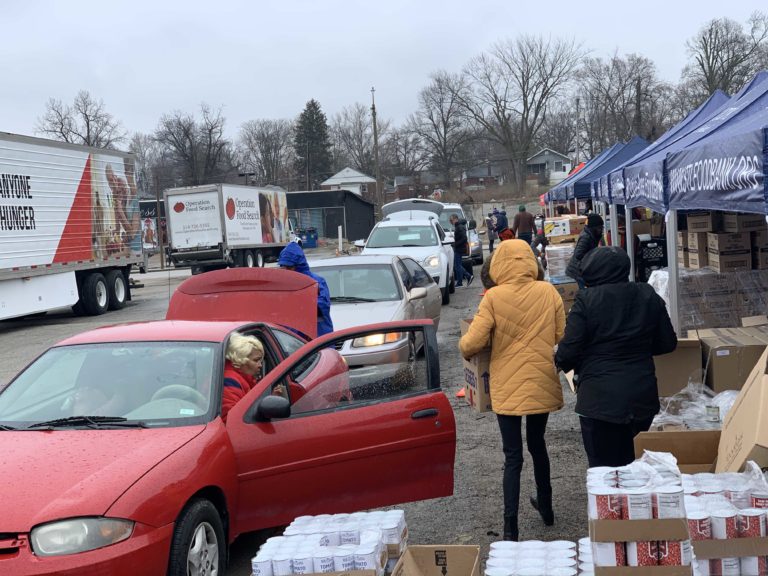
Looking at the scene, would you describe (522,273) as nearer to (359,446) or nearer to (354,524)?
(359,446)

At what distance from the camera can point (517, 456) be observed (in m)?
4.96

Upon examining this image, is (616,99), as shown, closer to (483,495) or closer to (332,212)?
(332,212)

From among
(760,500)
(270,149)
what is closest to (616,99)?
(270,149)

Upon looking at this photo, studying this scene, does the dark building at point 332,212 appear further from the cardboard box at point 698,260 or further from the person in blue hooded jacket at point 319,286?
the person in blue hooded jacket at point 319,286

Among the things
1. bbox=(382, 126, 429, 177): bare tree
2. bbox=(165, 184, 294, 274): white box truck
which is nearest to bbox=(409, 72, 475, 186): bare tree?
bbox=(382, 126, 429, 177): bare tree

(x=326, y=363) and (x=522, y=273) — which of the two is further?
(x=326, y=363)

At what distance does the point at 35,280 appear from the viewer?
1947 cm

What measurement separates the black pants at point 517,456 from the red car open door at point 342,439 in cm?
37

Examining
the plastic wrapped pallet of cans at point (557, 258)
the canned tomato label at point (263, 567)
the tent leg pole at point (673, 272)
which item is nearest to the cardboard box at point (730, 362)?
the tent leg pole at point (673, 272)

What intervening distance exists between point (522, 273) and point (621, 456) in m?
1.15

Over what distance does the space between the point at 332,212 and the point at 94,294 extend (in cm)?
4193

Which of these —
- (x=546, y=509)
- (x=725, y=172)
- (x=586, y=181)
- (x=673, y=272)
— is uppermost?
(x=586, y=181)

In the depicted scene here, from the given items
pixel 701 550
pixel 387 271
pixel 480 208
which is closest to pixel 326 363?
pixel 701 550

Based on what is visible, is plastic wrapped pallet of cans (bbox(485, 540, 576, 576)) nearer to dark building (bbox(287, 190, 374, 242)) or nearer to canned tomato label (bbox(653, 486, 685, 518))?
canned tomato label (bbox(653, 486, 685, 518))
